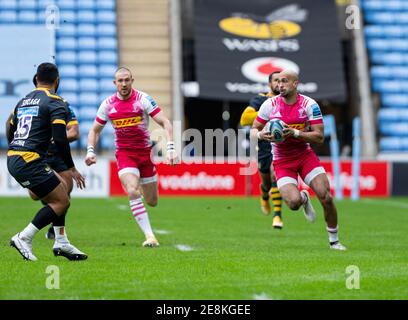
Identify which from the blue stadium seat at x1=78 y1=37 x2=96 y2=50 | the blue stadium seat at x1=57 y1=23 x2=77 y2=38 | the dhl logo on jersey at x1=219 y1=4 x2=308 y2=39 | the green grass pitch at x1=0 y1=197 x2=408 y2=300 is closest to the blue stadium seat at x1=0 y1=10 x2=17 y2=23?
the blue stadium seat at x1=57 y1=23 x2=77 y2=38

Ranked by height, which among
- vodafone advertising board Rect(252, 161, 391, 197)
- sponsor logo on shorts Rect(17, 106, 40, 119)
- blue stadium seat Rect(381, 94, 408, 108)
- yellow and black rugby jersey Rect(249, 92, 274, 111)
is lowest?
vodafone advertising board Rect(252, 161, 391, 197)

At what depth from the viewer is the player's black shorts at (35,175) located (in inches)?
372

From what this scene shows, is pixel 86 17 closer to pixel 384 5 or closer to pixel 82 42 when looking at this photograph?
pixel 82 42

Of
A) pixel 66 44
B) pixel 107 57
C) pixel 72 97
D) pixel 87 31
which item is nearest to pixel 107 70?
pixel 107 57

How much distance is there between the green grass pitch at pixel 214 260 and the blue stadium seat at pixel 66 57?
48.5 feet

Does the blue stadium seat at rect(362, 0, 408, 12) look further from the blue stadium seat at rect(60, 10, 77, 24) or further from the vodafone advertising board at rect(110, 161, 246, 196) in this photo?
the blue stadium seat at rect(60, 10, 77, 24)

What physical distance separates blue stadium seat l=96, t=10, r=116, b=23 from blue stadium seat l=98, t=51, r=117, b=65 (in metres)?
1.32

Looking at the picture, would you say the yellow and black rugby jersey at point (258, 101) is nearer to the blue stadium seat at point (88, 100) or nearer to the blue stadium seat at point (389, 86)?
the blue stadium seat at point (88, 100)

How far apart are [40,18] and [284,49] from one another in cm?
855

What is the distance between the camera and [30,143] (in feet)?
31.2

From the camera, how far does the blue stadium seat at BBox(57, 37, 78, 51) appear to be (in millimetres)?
32062

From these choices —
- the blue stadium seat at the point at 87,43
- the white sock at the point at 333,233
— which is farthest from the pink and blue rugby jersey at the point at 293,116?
the blue stadium seat at the point at 87,43

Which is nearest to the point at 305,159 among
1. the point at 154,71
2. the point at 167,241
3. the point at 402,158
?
the point at 167,241
